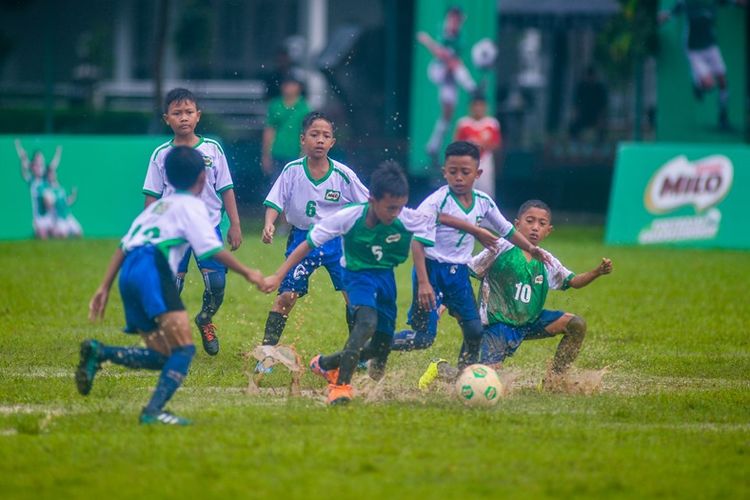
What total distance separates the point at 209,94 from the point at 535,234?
63.2 ft

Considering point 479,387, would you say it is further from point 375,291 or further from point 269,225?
point 269,225

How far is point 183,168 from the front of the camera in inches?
285

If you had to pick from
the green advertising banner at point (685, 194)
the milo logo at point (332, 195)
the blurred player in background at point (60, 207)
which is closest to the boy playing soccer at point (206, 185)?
the milo logo at point (332, 195)

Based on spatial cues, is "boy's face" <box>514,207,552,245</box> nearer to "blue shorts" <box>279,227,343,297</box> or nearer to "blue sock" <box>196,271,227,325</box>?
"blue shorts" <box>279,227,343,297</box>

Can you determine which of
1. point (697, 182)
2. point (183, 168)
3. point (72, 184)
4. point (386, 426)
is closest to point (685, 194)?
point (697, 182)

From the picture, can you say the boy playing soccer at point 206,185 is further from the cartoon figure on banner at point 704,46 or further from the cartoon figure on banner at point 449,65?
the cartoon figure on banner at point 704,46

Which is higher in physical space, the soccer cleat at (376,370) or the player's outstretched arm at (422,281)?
the player's outstretched arm at (422,281)

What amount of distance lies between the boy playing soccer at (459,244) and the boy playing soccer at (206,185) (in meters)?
1.79

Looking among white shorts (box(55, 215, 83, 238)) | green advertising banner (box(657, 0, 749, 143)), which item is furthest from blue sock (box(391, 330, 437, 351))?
green advertising banner (box(657, 0, 749, 143))

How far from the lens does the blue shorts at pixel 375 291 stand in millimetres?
7977

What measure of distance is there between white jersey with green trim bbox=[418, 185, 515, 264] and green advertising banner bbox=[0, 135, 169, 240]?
10700 mm

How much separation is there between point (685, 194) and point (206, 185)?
1047 cm

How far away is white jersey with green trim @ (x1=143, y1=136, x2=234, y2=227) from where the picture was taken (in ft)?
31.6

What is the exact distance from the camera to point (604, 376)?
927 cm
